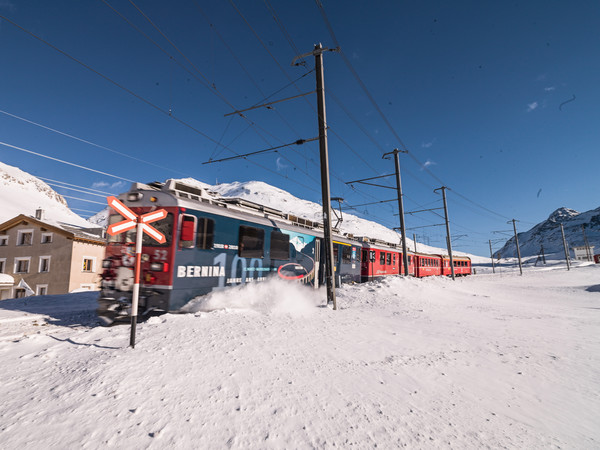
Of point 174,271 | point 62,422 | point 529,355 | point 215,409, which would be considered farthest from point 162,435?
point 529,355

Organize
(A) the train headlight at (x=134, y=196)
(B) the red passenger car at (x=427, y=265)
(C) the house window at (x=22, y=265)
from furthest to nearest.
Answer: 1. (C) the house window at (x=22, y=265)
2. (B) the red passenger car at (x=427, y=265)
3. (A) the train headlight at (x=134, y=196)

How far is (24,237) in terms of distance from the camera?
83.2 ft

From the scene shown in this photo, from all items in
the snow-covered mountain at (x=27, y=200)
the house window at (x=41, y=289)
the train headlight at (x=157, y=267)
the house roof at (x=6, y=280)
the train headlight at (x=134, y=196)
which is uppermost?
the snow-covered mountain at (x=27, y=200)

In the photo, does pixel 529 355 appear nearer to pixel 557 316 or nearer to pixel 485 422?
pixel 485 422

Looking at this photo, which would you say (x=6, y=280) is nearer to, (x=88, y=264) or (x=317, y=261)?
(x=88, y=264)

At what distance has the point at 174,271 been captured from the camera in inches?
245

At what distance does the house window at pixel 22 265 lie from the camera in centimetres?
2472

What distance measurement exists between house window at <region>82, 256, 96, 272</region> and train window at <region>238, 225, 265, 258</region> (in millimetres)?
24149

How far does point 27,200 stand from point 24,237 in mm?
65974

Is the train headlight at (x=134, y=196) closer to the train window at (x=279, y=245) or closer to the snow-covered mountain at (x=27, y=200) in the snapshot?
the train window at (x=279, y=245)

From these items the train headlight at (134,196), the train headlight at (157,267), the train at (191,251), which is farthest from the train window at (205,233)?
the train headlight at (134,196)

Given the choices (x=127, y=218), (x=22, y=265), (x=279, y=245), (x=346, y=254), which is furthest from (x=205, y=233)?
(x=22, y=265)

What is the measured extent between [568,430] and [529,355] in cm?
215

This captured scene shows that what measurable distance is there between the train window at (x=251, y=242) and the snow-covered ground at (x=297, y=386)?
236 cm
